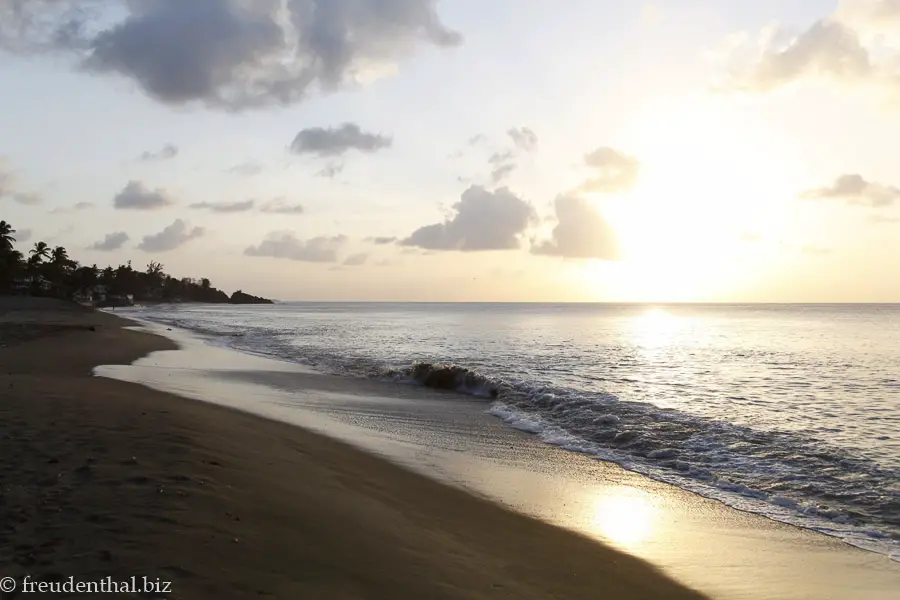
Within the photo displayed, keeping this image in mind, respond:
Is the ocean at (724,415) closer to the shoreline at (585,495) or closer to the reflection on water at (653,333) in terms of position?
the shoreline at (585,495)

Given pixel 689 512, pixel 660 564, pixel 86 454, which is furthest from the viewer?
pixel 689 512

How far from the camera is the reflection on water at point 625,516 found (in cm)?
830

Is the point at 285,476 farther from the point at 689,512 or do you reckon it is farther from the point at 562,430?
the point at 562,430

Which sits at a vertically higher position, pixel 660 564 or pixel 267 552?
pixel 267 552

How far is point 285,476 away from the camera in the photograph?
347 inches

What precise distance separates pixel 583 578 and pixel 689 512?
389 centimetres

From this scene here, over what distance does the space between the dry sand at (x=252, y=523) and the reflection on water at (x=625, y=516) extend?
601 mm

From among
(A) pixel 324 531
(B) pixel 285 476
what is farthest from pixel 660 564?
(B) pixel 285 476

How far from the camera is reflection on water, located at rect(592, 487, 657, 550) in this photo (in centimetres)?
830

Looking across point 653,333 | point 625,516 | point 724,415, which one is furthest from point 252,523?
point 653,333

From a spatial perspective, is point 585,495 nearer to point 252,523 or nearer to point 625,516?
point 625,516

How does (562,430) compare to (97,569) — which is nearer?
(97,569)

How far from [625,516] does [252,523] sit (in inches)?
234

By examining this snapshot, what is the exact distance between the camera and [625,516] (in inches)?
366
